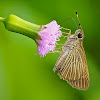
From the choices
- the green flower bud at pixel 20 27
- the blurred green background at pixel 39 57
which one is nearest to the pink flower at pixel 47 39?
the green flower bud at pixel 20 27

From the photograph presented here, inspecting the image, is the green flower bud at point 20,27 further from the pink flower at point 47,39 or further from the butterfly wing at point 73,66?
the butterfly wing at point 73,66

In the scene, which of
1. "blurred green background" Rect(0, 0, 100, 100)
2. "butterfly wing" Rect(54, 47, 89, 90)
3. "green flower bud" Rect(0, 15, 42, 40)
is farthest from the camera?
"blurred green background" Rect(0, 0, 100, 100)

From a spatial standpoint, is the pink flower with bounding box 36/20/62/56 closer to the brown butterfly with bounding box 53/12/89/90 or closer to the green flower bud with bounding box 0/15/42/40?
the green flower bud with bounding box 0/15/42/40

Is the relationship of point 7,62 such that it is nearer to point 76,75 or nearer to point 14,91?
point 14,91

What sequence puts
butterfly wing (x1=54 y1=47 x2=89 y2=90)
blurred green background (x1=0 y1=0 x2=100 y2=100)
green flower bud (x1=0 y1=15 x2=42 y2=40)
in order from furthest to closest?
blurred green background (x1=0 y1=0 x2=100 y2=100) → butterfly wing (x1=54 y1=47 x2=89 y2=90) → green flower bud (x1=0 y1=15 x2=42 y2=40)

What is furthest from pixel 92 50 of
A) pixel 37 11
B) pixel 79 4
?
pixel 37 11

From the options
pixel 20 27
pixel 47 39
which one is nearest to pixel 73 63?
pixel 47 39

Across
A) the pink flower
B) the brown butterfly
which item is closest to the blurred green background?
the brown butterfly
